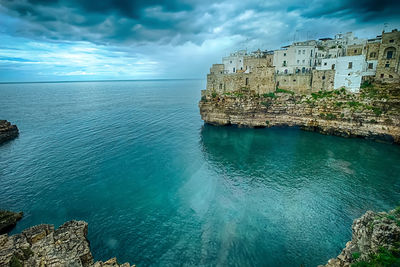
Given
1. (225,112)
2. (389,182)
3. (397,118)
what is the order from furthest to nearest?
(225,112), (397,118), (389,182)

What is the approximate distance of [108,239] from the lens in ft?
64.2

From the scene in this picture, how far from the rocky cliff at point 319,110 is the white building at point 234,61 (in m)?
12.4

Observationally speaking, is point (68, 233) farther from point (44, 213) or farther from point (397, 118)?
point (397, 118)

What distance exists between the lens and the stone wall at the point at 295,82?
52.3 meters

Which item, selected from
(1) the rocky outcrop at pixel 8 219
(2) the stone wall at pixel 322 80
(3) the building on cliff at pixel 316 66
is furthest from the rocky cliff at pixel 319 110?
(1) the rocky outcrop at pixel 8 219

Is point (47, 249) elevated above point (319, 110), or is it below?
below

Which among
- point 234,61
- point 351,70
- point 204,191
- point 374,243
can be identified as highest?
point 234,61

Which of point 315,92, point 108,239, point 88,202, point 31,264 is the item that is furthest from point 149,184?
point 315,92

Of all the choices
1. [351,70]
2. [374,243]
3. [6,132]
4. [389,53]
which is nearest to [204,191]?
[374,243]

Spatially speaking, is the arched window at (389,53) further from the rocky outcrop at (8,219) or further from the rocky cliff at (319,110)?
the rocky outcrop at (8,219)

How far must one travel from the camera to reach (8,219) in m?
21.2

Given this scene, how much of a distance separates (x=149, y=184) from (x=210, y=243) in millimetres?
13638

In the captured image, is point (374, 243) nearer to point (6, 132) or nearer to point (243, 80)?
point (243, 80)

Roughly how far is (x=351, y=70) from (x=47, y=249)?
60801mm
